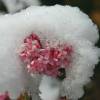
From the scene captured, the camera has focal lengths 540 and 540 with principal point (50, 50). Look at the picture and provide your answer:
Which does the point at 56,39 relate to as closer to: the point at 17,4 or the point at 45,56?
the point at 45,56

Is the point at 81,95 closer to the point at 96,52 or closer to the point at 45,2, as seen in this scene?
the point at 96,52

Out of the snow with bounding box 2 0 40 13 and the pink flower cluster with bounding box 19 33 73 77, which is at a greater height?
the snow with bounding box 2 0 40 13

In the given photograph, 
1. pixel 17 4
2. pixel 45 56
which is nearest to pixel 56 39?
pixel 45 56

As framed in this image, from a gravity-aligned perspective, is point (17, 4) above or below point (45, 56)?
above

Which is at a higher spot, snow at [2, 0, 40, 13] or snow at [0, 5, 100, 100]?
snow at [2, 0, 40, 13]

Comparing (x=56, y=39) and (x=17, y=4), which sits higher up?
(x=17, y=4)
